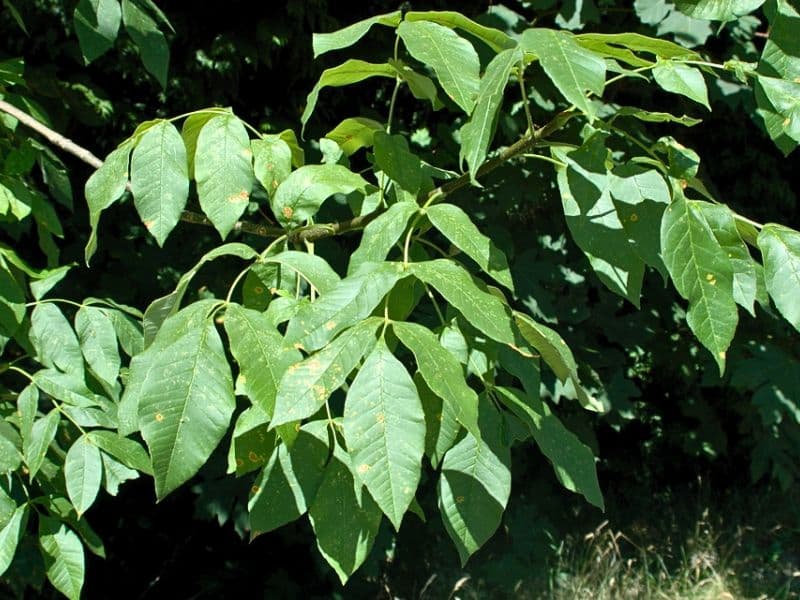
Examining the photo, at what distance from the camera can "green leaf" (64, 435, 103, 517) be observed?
5.66 ft

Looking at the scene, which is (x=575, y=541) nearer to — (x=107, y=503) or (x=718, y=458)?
(x=718, y=458)

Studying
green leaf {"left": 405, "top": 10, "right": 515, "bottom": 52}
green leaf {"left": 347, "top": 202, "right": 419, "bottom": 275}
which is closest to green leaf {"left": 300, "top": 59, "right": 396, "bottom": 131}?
green leaf {"left": 405, "top": 10, "right": 515, "bottom": 52}

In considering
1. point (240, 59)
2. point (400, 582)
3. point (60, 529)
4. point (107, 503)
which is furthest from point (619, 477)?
point (60, 529)

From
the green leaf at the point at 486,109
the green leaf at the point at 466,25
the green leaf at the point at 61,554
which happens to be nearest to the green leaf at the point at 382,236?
the green leaf at the point at 486,109

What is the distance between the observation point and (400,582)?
4.43 meters

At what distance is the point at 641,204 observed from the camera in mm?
1057

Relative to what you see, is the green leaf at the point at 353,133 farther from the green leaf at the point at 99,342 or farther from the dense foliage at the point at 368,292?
the green leaf at the point at 99,342

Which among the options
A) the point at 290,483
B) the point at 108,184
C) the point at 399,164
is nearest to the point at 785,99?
the point at 399,164

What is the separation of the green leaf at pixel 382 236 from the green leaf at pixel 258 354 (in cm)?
12

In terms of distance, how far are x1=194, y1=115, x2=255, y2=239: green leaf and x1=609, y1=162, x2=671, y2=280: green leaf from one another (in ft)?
1.47

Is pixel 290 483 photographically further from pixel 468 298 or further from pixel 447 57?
pixel 447 57

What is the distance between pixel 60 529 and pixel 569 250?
2.60m

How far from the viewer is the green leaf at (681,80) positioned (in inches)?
41.1

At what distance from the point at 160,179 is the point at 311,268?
0.24m
